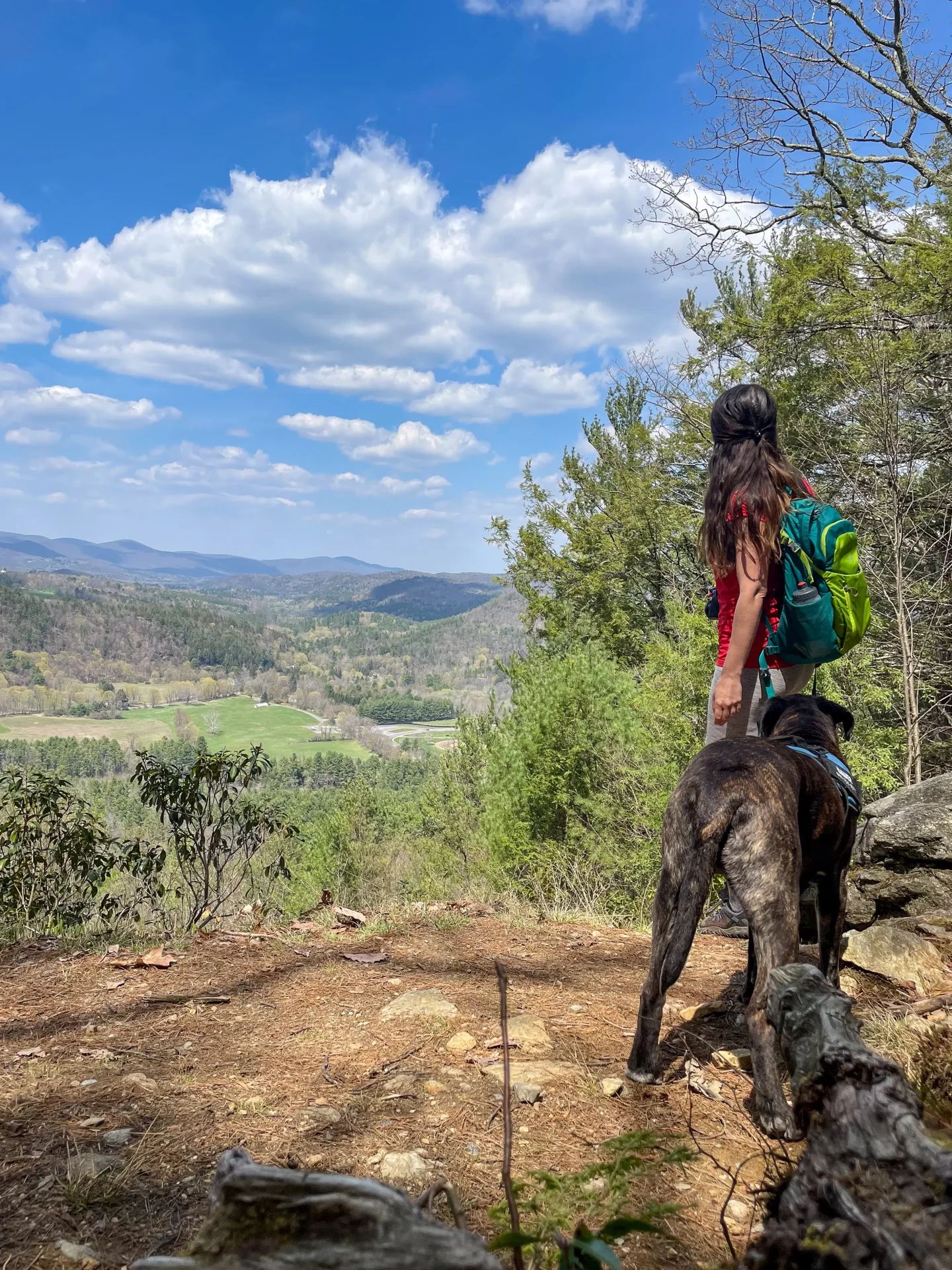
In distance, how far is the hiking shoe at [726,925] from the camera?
13.9ft

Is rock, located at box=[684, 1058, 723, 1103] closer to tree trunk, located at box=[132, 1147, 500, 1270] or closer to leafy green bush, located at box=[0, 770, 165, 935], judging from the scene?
tree trunk, located at box=[132, 1147, 500, 1270]

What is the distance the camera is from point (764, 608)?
338cm

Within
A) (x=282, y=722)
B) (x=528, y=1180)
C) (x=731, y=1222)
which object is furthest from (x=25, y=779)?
(x=282, y=722)

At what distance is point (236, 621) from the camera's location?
181 meters

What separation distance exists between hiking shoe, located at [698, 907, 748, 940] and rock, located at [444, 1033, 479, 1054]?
1812 mm

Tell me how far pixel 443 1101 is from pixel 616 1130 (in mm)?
591

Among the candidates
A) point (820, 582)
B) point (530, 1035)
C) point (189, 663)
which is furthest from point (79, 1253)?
point (189, 663)

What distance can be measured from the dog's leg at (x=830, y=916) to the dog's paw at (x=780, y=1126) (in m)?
0.73

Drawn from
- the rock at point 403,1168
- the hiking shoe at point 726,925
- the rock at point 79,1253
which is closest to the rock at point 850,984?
the hiking shoe at point 726,925

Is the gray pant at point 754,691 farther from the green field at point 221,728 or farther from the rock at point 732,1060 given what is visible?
the green field at point 221,728

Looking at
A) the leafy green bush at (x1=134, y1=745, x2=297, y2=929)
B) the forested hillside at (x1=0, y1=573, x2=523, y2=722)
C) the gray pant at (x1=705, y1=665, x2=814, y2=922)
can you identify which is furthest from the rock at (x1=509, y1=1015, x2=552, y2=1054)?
the forested hillside at (x1=0, y1=573, x2=523, y2=722)

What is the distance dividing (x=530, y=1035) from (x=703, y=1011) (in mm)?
799

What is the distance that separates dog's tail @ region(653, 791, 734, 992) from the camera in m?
2.36

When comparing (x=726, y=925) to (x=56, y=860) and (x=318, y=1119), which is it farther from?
(x=56, y=860)
